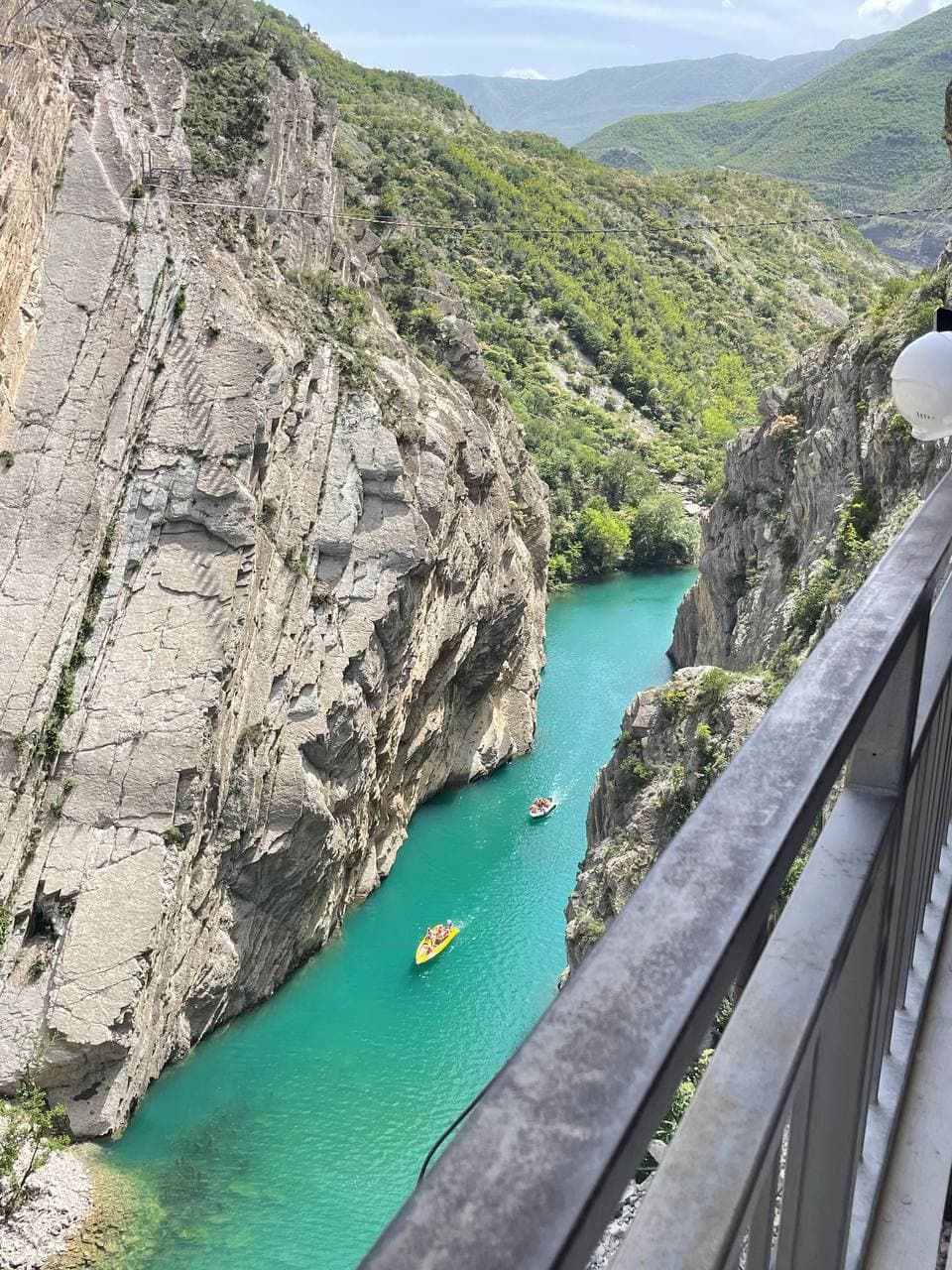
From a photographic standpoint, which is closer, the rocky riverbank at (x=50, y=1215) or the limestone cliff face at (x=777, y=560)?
the rocky riverbank at (x=50, y=1215)

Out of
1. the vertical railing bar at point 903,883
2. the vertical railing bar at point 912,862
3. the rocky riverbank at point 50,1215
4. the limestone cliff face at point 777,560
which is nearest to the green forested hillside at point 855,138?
the limestone cliff face at point 777,560

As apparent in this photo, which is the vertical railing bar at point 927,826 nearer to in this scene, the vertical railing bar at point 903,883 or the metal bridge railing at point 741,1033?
the vertical railing bar at point 903,883

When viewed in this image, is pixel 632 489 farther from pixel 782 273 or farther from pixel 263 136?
pixel 782 273

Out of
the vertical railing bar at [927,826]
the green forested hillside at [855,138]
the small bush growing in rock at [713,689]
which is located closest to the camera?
the vertical railing bar at [927,826]

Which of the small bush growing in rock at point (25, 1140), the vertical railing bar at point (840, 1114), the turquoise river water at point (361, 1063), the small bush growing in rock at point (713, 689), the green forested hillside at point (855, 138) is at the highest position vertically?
the green forested hillside at point (855, 138)

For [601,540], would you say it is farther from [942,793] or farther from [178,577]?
[942,793]

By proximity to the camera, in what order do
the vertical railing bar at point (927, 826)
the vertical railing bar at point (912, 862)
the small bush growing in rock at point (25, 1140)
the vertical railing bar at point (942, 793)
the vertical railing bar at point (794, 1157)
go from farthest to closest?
1. the small bush growing in rock at point (25, 1140)
2. the vertical railing bar at point (942, 793)
3. the vertical railing bar at point (927, 826)
4. the vertical railing bar at point (912, 862)
5. the vertical railing bar at point (794, 1157)

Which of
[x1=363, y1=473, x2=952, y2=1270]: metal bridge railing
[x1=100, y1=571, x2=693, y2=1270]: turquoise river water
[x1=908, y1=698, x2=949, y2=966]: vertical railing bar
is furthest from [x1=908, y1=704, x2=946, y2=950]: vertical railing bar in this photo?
[x1=100, y1=571, x2=693, y2=1270]: turquoise river water

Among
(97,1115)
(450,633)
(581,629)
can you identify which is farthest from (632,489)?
(97,1115)

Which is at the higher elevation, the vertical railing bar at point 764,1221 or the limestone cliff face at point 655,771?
the vertical railing bar at point 764,1221
